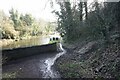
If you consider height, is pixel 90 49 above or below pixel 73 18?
below

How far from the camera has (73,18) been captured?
24.4 metres

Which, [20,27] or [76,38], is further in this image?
[20,27]

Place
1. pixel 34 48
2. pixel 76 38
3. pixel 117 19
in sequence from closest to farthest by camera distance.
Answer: pixel 117 19 → pixel 34 48 → pixel 76 38

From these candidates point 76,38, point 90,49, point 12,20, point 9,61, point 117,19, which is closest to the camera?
point 117,19

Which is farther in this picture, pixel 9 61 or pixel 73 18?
pixel 73 18

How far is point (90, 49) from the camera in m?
14.9

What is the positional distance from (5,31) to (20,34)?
7.39 m

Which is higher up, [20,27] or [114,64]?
[20,27]

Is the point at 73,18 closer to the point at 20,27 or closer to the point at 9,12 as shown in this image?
the point at 20,27

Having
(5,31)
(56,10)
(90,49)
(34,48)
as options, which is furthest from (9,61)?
(5,31)

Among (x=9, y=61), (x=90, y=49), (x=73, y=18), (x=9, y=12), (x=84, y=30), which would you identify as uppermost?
(x=9, y=12)

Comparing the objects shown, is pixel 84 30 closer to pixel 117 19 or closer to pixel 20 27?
pixel 117 19

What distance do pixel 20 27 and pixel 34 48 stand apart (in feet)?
91.0

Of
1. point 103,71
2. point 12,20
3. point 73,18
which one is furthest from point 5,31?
point 103,71
